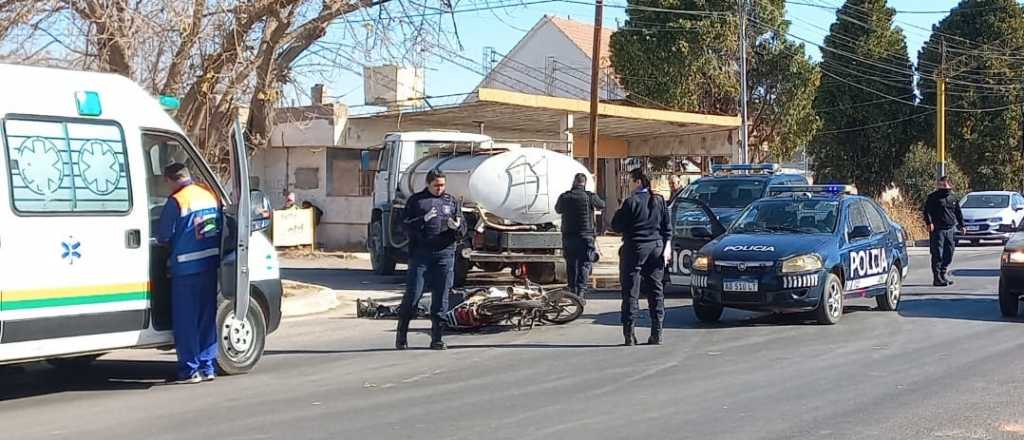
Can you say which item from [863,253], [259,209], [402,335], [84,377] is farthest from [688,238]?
[84,377]

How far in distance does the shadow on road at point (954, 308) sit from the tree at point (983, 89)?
33.2 meters

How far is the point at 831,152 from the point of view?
1930 inches

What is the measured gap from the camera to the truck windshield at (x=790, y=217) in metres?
13.7

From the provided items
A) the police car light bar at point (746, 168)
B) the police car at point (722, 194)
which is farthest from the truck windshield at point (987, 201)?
the police car at point (722, 194)

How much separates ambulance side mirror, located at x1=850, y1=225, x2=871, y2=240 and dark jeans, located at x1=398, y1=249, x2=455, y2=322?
5.23 m

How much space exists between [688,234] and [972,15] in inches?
1471

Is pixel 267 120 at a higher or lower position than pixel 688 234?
higher

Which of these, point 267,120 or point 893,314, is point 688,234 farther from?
point 267,120

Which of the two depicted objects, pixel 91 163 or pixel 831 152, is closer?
pixel 91 163

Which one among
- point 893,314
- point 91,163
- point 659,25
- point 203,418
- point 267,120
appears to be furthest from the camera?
point 659,25

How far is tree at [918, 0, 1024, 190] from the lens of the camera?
155ft

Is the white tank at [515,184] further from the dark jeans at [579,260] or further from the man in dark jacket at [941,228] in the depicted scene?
the man in dark jacket at [941,228]

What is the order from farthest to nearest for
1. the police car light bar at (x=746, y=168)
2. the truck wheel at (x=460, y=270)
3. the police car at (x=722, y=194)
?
the police car light bar at (x=746, y=168) < the truck wheel at (x=460, y=270) < the police car at (x=722, y=194)

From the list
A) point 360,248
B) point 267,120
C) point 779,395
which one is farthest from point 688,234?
point 360,248
